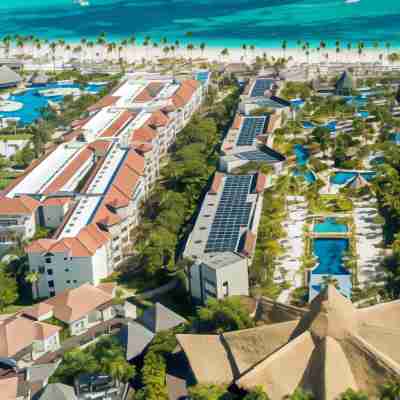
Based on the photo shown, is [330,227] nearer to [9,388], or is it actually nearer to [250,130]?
[250,130]

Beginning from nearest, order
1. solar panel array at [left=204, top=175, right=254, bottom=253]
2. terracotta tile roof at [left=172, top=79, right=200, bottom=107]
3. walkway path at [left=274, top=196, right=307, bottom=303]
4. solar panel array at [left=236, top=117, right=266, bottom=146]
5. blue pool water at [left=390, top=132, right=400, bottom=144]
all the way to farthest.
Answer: walkway path at [left=274, top=196, right=307, bottom=303]
solar panel array at [left=204, top=175, right=254, bottom=253]
solar panel array at [left=236, top=117, right=266, bottom=146]
blue pool water at [left=390, top=132, right=400, bottom=144]
terracotta tile roof at [left=172, top=79, right=200, bottom=107]

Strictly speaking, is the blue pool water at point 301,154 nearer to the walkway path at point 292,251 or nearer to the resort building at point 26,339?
the walkway path at point 292,251

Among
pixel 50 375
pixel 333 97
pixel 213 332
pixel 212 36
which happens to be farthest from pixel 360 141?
pixel 212 36

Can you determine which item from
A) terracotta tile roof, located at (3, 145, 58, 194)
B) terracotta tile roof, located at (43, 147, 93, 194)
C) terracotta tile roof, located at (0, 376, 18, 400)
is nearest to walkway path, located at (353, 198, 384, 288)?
terracotta tile roof, located at (0, 376, 18, 400)

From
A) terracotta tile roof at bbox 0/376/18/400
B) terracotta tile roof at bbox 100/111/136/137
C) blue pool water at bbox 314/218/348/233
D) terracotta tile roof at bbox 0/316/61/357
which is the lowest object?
terracotta tile roof at bbox 0/376/18/400

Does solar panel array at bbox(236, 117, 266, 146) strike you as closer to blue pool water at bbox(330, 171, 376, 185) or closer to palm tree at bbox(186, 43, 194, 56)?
blue pool water at bbox(330, 171, 376, 185)

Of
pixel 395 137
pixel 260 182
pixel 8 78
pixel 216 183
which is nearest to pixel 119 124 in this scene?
pixel 216 183

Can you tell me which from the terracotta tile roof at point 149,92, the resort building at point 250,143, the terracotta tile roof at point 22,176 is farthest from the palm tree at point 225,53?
the terracotta tile roof at point 22,176
